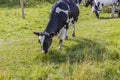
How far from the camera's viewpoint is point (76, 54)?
12914mm

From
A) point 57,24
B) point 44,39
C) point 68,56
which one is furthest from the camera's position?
point 57,24

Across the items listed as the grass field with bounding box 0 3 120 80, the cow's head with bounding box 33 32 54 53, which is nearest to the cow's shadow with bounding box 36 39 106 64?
the grass field with bounding box 0 3 120 80

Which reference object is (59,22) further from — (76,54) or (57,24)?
(76,54)

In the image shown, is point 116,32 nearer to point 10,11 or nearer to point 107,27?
point 107,27

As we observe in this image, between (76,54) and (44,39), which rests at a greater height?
(44,39)

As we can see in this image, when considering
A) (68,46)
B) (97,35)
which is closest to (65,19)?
(68,46)

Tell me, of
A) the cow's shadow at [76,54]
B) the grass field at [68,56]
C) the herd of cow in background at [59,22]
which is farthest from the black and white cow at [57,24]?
the grass field at [68,56]

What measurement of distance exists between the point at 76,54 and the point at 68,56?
34 centimetres

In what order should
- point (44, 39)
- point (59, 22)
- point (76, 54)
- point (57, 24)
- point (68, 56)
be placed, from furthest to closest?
point (59, 22) < point (57, 24) < point (76, 54) < point (68, 56) < point (44, 39)

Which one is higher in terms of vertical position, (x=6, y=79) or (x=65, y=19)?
(x=65, y=19)

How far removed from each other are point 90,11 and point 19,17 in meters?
4.97

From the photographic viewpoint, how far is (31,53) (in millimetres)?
A: 13664

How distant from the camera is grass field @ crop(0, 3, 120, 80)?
11211mm

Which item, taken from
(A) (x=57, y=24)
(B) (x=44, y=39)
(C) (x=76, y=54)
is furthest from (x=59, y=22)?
(C) (x=76, y=54)
